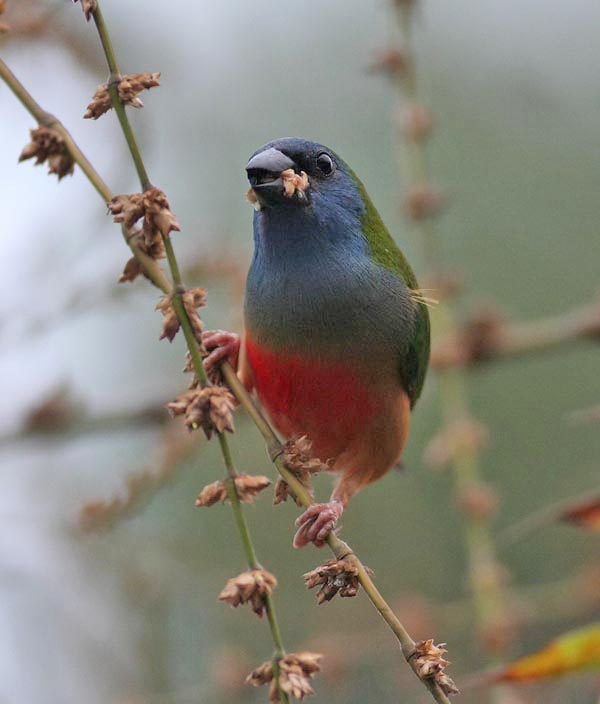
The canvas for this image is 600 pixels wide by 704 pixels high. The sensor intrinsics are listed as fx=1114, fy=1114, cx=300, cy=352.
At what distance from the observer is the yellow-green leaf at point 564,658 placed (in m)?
2.07

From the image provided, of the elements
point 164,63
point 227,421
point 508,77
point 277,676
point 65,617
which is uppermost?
point 164,63

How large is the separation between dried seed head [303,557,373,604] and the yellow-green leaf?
361mm

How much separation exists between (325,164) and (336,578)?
1870mm

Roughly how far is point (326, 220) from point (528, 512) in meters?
6.11

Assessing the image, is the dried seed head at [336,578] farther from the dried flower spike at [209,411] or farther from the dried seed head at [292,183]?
the dried seed head at [292,183]

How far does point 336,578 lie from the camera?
2285 millimetres

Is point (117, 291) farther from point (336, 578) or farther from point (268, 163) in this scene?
point (336, 578)

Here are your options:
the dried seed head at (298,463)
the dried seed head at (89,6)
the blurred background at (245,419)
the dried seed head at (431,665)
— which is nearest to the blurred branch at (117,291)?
the blurred background at (245,419)

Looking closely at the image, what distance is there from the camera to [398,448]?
4.26 m

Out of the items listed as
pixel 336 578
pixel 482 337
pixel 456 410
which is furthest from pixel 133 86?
pixel 482 337

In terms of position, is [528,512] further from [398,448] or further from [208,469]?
[398,448]

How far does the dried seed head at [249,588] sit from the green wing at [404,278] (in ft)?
6.49

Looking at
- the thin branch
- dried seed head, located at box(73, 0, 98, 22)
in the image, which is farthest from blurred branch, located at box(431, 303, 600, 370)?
dried seed head, located at box(73, 0, 98, 22)

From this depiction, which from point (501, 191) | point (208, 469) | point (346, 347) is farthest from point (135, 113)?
point (501, 191)
